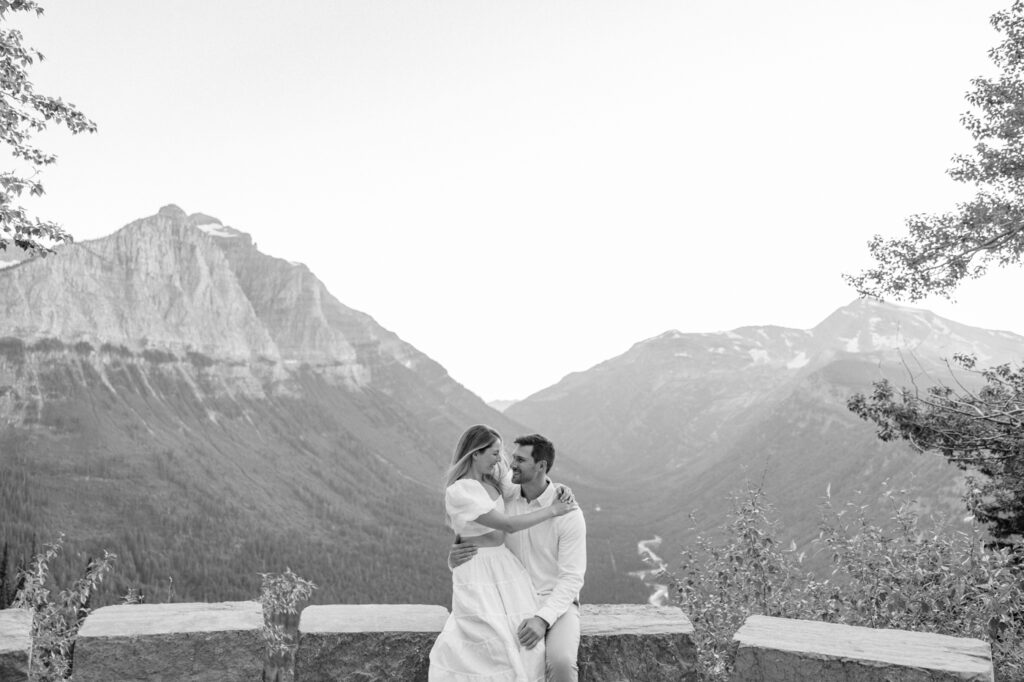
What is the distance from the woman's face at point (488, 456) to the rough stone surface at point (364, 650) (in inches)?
54.0

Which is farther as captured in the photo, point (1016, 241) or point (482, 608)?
point (1016, 241)

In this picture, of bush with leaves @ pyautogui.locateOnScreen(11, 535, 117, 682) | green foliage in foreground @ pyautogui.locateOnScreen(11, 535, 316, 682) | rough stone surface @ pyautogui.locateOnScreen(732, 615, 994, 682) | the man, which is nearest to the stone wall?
rough stone surface @ pyautogui.locateOnScreen(732, 615, 994, 682)

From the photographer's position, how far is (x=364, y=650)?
6.25 metres

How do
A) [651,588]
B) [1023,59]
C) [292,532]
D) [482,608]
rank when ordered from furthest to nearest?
1. [292,532]
2. [651,588]
3. [1023,59]
4. [482,608]

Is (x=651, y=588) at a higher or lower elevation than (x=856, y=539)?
lower

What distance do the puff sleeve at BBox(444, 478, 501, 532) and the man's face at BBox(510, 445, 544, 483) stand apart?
335mm

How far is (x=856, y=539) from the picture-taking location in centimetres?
930

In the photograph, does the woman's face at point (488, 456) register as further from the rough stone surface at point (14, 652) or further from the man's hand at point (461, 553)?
the rough stone surface at point (14, 652)

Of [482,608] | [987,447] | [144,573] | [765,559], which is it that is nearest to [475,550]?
[482,608]

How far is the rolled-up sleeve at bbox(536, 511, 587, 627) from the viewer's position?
6.23 m

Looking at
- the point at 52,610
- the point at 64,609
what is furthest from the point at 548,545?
the point at 64,609

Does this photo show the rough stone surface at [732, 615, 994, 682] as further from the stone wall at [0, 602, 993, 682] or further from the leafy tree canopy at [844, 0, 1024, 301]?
the leafy tree canopy at [844, 0, 1024, 301]

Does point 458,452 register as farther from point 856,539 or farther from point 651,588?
point 651,588

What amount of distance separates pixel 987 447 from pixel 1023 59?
5730 mm
